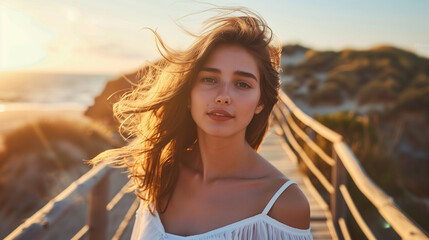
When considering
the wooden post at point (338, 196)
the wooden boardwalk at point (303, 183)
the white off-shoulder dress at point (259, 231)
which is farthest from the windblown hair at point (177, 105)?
the wooden post at point (338, 196)

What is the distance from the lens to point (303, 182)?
4.91 metres

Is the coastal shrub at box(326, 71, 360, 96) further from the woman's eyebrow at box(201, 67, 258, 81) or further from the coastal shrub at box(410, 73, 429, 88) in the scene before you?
the woman's eyebrow at box(201, 67, 258, 81)

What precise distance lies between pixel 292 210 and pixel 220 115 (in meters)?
0.52

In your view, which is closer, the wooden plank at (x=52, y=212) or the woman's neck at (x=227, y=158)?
the wooden plank at (x=52, y=212)

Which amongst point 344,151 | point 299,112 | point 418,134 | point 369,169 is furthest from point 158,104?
point 418,134

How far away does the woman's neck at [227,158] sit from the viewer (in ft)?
5.97

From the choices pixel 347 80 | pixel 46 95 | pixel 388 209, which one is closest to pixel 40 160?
pixel 388 209

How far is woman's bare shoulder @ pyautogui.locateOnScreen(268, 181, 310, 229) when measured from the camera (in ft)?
4.85

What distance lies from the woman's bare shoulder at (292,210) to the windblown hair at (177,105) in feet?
1.96

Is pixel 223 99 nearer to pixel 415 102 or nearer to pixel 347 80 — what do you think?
pixel 415 102

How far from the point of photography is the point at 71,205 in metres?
1.78

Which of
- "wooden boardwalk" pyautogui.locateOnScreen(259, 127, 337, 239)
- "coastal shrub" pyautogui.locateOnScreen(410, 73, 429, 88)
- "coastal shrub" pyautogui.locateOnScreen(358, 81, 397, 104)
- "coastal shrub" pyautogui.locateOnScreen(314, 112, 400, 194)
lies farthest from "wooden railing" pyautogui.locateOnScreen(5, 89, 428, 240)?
"coastal shrub" pyautogui.locateOnScreen(410, 73, 429, 88)

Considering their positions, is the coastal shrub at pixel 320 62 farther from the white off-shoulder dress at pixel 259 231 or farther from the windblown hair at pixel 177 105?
the white off-shoulder dress at pixel 259 231

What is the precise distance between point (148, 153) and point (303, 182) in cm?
334
